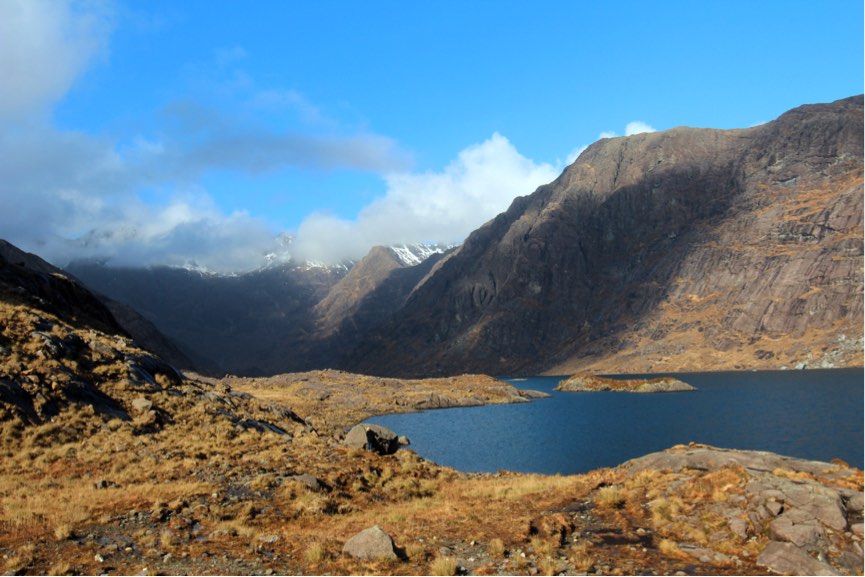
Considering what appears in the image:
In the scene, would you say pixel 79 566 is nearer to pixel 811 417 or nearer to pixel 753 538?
pixel 753 538

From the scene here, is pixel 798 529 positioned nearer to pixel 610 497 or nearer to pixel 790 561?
pixel 790 561

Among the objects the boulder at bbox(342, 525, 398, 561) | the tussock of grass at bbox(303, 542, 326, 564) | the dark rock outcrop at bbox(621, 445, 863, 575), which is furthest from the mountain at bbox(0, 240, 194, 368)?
the dark rock outcrop at bbox(621, 445, 863, 575)

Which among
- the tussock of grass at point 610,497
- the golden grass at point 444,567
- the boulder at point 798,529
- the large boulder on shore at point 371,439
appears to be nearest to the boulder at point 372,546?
the golden grass at point 444,567

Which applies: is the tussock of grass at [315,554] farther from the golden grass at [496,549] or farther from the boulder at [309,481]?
the boulder at [309,481]

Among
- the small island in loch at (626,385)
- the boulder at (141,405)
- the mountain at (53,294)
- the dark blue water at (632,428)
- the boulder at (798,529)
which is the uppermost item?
the mountain at (53,294)

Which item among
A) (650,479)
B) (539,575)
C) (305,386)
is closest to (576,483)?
(650,479)

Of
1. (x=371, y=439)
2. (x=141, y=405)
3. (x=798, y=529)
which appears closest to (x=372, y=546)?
(x=798, y=529)

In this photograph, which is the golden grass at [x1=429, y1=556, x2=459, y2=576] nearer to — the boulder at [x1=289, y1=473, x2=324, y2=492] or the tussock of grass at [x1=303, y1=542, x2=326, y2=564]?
the tussock of grass at [x1=303, y1=542, x2=326, y2=564]
